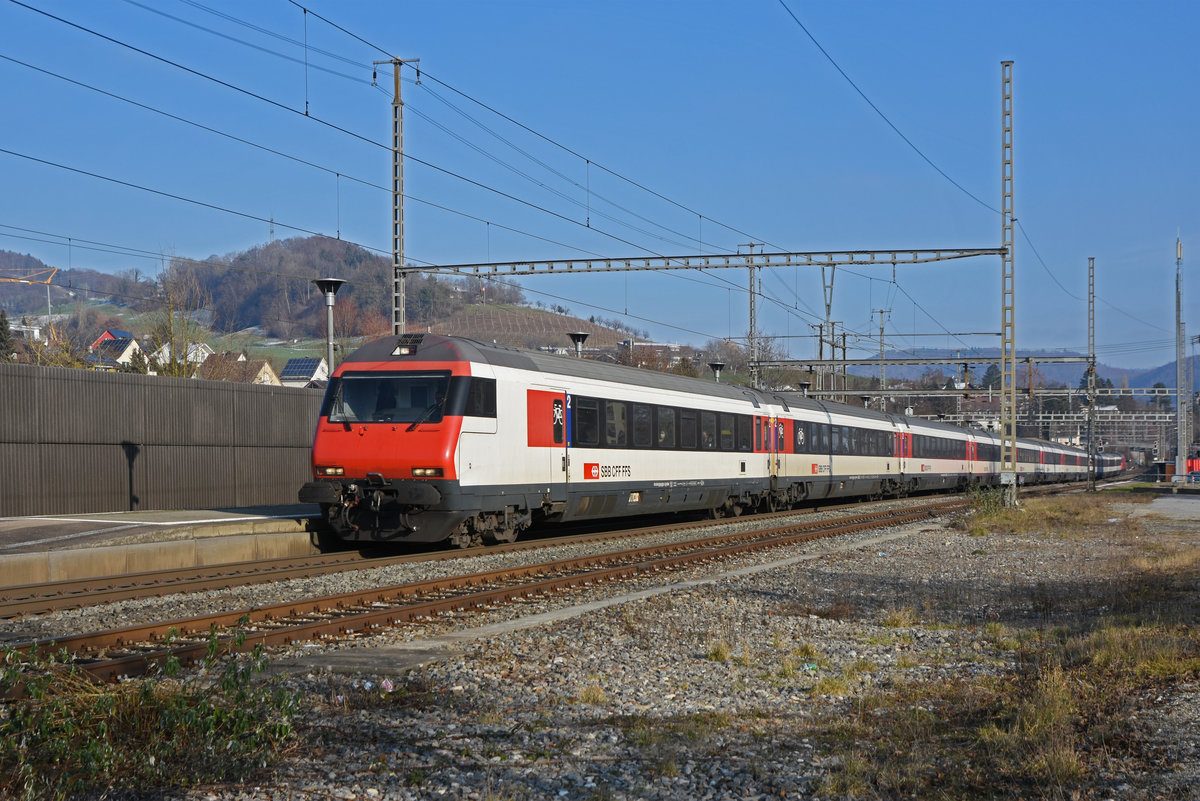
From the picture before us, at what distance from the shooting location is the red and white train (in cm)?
1642

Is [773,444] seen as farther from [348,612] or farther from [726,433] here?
[348,612]

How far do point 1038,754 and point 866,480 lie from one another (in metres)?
32.3

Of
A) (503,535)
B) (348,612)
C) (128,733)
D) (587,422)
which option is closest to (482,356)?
(503,535)

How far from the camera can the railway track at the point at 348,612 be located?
343 inches

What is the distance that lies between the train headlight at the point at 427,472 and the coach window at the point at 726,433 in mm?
10887

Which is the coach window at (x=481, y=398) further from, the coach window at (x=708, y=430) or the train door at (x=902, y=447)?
the train door at (x=902, y=447)

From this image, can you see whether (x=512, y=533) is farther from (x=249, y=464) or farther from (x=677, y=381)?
(x=249, y=464)

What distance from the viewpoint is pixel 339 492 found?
1647cm

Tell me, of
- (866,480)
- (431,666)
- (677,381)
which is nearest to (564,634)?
(431,666)

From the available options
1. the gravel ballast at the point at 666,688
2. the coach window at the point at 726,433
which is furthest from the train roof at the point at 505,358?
the gravel ballast at the point at 666,688

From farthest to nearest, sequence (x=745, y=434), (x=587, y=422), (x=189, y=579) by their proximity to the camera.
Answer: (x=745, y=434) < (x=587, y=422) < (x=189, y=579)

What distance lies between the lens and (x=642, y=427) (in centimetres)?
2186

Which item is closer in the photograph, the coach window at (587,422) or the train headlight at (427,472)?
the train headlight at (427,472)

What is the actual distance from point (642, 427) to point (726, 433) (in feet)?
15.6
